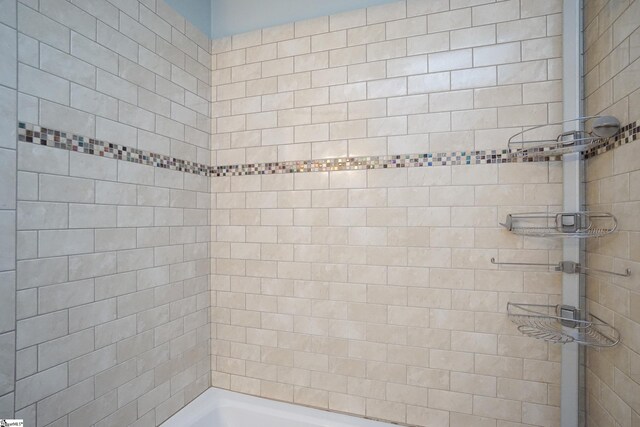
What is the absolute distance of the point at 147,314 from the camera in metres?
1.66

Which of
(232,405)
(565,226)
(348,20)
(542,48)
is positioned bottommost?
(232,405)

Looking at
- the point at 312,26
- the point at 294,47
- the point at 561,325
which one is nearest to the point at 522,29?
the point at 312,26

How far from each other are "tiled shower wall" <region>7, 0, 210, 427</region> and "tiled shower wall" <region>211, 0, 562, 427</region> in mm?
278

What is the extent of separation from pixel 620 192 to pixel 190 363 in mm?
2435

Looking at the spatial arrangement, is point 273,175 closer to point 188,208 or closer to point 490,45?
point 188,208

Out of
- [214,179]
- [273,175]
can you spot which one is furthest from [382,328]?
[214,179]

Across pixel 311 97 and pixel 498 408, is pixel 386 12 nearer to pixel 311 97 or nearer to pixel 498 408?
pixel 311 97

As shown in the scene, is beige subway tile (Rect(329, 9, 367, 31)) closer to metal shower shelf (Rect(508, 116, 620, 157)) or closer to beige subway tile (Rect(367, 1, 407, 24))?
beige subway tile (Rect(367, 1, 407, 24))

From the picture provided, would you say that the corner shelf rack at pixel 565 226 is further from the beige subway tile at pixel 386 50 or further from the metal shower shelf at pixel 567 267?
the beige subway tile at pixel 386 50

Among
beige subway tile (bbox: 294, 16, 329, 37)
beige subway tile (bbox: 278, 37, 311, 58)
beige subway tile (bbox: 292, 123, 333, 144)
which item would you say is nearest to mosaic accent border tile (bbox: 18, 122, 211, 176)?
beige subway tile (bbox: 292, 123, 333, 144)

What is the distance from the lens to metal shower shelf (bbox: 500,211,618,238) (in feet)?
4.27

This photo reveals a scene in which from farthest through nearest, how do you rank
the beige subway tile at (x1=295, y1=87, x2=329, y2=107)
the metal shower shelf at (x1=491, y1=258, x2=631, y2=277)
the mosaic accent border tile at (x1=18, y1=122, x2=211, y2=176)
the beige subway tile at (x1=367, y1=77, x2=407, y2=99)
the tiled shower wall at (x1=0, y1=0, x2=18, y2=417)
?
the beige subway tile at (x1=295, y1=87, x2=329, y2=107)
the beige subway tile at (x1=367, y1=77, x2=407, y2=99)
the metal shower shelf at (x1=491, y1=258, x2=631, y2=277)
the mosaic accent border tile at (x1=18, y1=122, x2=211, y2=176)
the tiled shower wall at (x1=0, y1=0, x2=18, y2=417)

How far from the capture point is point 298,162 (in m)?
1.95

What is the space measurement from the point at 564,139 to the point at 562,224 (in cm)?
42
